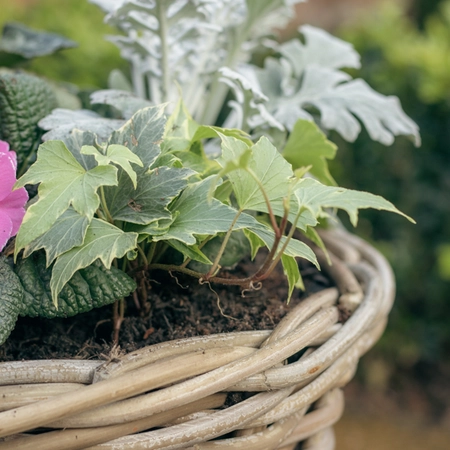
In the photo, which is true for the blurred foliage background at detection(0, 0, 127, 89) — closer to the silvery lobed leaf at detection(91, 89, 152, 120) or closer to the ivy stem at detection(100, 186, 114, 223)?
the silvery lobed leaf at detection(91, 89, 152, 120)

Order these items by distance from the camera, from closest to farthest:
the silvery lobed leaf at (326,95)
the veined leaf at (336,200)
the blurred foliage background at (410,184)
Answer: the veined leaf at (336,200), the silvery lobed leaf at (326,95), the blurred foliage background at (410,184)

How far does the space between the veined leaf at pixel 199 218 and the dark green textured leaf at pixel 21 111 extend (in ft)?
0.90

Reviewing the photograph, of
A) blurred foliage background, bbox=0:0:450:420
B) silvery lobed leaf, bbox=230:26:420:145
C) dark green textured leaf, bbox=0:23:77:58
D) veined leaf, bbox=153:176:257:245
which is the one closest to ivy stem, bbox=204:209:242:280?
veined leaf, bbox=153:176:257:245

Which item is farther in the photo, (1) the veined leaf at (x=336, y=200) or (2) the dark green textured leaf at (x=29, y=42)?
(2) the dark green textured leaf at (x=29, y=42)

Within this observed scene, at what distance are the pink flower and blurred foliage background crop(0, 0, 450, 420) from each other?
3.28 ft

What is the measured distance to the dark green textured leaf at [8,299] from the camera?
19.2 inches

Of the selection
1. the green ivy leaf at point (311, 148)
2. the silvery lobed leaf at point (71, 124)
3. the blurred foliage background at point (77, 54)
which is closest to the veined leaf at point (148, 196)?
the silvery lobed leaf at point (71, 124)

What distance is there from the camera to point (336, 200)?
447 millimetres

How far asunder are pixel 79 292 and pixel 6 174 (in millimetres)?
140

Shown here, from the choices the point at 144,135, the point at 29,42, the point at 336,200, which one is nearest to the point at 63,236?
the point at 144,135

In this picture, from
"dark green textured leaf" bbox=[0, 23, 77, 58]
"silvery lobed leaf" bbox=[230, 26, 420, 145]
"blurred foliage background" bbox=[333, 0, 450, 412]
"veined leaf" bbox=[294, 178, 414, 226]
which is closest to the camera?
"veined leaf" bbox=[294, 178, 414, 226]

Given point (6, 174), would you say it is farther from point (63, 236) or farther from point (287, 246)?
point (287, 246)

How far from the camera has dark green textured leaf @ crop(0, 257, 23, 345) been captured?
0.49 m

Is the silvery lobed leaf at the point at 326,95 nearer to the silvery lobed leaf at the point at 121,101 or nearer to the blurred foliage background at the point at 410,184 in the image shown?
the silvery lobed leaf at the point at 121,101
